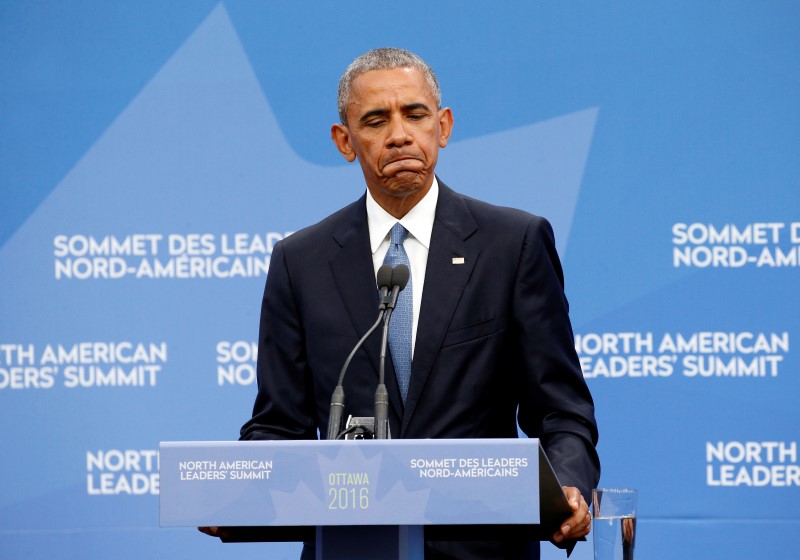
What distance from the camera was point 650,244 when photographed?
3.85 meters

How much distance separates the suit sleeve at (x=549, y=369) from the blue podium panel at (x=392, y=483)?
2.09ft

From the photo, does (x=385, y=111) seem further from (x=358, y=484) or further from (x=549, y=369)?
(x=358, y=484)

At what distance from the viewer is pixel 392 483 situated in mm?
1716

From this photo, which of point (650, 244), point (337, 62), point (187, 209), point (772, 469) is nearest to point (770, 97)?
point (650, 244)

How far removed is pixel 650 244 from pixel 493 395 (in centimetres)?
149

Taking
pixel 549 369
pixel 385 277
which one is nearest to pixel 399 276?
pixel 385 277

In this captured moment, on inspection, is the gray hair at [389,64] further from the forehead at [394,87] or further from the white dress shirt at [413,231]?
the white dress shirt at [413,231]

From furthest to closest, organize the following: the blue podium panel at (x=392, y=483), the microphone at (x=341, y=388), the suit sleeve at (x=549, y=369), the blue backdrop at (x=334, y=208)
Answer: the blue backdrop at (x=334, y=208) → the suit sleeve at (x=549, y=369) → the microphone at (x=341, y=388) → the blue podium panel at (x=392, y=483)

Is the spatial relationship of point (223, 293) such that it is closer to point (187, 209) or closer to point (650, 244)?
point (187, 209)

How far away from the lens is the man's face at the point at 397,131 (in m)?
2.62

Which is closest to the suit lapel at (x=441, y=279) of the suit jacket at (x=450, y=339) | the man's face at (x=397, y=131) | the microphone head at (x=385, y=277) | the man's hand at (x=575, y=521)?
the suit jacket at (x=450, y=339)

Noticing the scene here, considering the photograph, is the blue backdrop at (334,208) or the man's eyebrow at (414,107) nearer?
the man's eyebrow at (414,107)

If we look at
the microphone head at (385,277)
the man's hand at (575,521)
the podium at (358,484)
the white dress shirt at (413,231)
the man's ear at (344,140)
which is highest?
the man's ear at (344,140)

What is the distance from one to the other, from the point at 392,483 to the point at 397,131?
44.3 inches
